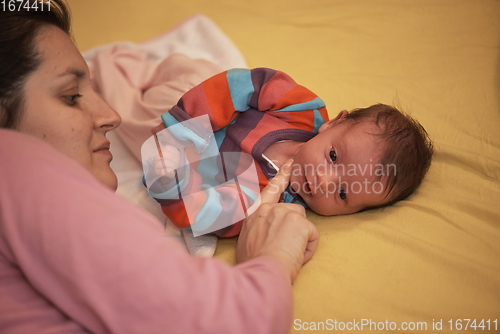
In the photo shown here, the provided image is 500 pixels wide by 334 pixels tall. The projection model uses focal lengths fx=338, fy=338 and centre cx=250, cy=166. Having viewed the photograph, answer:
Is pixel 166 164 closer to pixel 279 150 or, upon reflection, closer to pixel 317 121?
pixel 279 150

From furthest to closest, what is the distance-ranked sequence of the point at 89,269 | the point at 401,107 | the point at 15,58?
the point at 401,107, the point at 15,58, the point at 89,269

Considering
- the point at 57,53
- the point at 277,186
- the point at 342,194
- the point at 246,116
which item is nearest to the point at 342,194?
the point at 342,194

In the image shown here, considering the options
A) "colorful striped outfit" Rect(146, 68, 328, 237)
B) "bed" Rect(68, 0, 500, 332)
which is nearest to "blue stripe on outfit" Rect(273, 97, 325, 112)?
"colorful striped outfit" Rect(146, 68, 328, 237)

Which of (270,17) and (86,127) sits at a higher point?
(270,17)

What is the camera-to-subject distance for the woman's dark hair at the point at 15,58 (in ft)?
2.13

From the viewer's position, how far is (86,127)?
0.76 m

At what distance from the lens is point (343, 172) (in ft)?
3.56

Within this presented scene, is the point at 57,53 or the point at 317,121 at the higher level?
the point at 57,53

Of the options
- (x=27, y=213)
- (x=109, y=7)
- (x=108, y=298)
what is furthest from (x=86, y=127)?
(x=109, y=7)

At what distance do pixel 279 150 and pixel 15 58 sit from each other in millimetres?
814

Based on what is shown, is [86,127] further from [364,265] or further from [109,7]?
[109,7]

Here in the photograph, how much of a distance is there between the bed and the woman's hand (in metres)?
0.10

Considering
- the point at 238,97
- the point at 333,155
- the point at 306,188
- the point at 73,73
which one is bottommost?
the point at 306,188

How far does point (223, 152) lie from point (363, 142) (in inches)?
19.0
